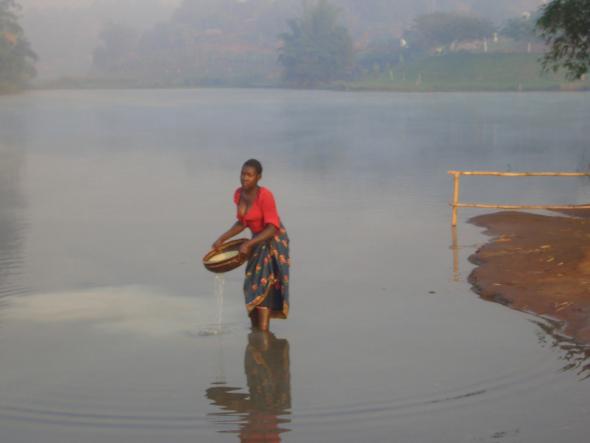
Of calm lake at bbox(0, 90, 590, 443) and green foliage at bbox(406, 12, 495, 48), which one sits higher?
green foliage at bbox(406, 12, 495, 48)

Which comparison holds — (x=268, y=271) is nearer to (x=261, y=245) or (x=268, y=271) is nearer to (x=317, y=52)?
(x=261, y=245)

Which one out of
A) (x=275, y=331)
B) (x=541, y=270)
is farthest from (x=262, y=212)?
(x=541, y=270)

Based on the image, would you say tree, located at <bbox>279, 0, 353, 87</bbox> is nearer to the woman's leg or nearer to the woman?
the woman's leg

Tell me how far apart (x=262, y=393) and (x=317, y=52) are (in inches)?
6646

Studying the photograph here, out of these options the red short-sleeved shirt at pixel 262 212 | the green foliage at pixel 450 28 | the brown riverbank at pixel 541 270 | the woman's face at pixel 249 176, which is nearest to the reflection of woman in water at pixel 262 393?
the red short-sleeved shirt at pixel 262 212

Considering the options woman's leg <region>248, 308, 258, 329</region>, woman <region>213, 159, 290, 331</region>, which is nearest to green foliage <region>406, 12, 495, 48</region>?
woman's leg <region>248, 308, 258, 329</region>

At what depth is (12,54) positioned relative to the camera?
132250 millimetres

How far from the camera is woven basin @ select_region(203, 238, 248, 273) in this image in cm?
921

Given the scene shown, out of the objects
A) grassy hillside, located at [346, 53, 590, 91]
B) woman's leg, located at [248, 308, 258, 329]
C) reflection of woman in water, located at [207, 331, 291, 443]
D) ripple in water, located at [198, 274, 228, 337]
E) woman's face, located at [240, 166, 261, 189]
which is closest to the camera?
reflection of woman in water, located at [207, 331, 291, 443]

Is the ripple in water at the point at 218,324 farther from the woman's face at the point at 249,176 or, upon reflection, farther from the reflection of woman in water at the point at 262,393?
the woman's face at the point at 249,176

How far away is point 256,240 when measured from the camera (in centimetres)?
883

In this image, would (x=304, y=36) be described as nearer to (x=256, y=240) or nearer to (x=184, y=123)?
(x=184, y=123)

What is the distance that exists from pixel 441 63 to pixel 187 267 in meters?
143

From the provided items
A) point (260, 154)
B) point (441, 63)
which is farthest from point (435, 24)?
point (260, 154)
